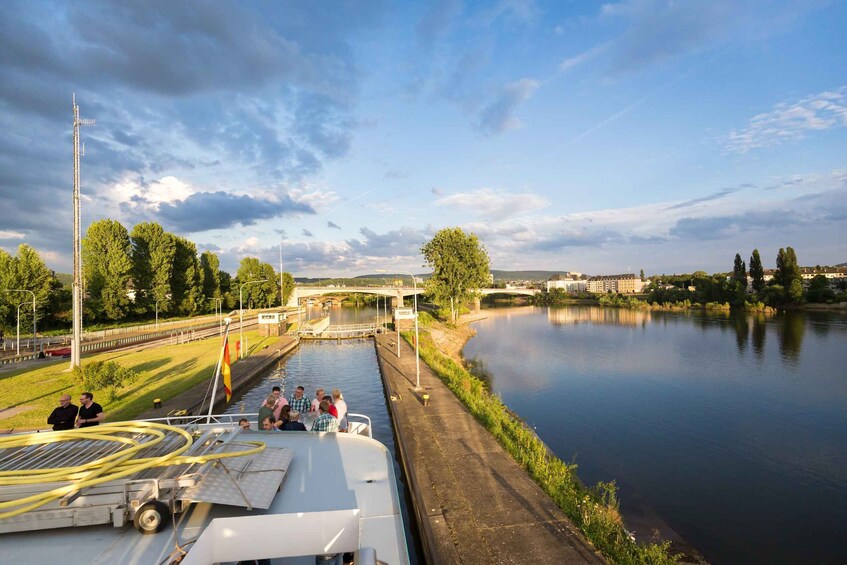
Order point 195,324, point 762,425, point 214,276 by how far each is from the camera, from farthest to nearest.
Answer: point 214,276
point 195,324
point 762,425

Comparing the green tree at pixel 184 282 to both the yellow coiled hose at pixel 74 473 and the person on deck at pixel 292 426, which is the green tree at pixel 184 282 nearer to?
the person on deck at pixel 292 426

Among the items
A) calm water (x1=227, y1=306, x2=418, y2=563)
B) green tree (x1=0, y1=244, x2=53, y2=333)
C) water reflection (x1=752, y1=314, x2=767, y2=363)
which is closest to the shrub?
calm water (x1=227, y1=306, x2=418, y2=563)

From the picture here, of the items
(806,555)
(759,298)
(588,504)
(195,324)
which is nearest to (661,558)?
(588,504)

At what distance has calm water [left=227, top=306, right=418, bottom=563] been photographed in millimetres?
20373

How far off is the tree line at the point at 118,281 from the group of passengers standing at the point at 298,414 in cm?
5292

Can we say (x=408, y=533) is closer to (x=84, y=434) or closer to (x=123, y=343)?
(x=84, y=434)

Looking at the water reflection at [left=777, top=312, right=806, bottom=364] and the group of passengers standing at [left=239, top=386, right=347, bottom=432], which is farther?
the water reflection at [left=777, top=312, right=806, bottom=364]

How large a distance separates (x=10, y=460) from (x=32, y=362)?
3651 cm

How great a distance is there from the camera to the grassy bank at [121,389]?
58.5 ft

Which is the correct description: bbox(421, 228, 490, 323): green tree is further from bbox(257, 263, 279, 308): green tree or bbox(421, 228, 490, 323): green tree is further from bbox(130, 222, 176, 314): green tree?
bbox(257, 263, 279, 308): green tree

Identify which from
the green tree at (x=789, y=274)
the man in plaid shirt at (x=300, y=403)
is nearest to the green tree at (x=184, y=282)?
the man in plaid shirt at (x=300, y=403)

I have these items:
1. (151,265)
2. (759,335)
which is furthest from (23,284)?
(759,335)

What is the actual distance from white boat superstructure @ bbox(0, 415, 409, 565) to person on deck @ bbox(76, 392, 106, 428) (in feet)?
9.56

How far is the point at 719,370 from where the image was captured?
3559cm
